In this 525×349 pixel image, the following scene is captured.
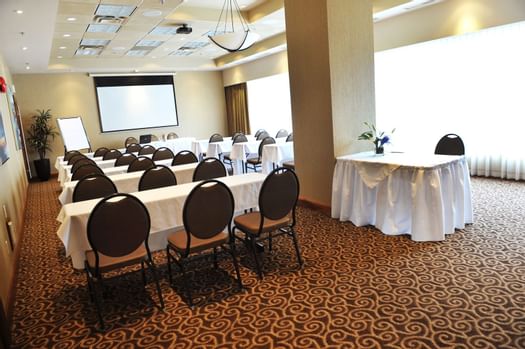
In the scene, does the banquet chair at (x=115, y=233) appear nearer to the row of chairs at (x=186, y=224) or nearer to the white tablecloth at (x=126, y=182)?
the row of chairs at (x=186, y=224)

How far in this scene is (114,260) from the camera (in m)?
2.90

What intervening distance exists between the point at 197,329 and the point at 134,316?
599mm

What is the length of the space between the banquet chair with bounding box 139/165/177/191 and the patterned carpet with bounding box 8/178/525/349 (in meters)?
0.84

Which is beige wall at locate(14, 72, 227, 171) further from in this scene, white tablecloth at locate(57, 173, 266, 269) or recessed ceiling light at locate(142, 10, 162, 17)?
white tablecloth at locate(57, 173, 266, 269)

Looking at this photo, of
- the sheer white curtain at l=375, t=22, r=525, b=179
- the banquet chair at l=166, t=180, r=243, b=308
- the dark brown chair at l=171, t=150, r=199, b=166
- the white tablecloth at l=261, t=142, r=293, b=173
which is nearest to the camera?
the banquet chair at l=166, t=180, r=243, b=308

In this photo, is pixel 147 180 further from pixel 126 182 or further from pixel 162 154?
pixel 162 154

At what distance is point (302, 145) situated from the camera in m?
5.64

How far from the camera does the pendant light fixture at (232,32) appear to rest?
19.6 feet

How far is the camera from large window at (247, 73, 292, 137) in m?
11.3

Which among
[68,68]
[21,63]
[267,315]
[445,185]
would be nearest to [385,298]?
[267,315]

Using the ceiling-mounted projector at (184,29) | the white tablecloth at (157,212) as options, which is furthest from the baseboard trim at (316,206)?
the ceiling-mounted projector at (184,29)

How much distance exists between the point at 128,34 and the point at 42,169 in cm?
510

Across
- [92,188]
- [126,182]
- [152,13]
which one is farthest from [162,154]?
[92,188]

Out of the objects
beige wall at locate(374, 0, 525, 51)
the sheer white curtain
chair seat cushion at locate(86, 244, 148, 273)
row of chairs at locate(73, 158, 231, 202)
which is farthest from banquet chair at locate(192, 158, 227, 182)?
beige wall at locate(374, 0, 525, 51)
